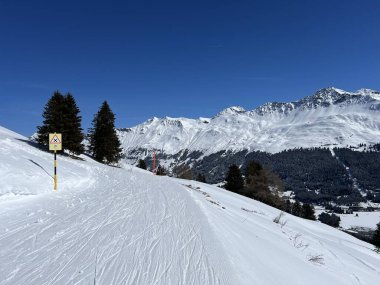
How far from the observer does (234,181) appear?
61.8 metres

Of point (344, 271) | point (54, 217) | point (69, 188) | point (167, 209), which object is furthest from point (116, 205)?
point (344, 271)

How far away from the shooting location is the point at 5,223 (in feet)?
30.5

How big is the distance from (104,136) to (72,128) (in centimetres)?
1358

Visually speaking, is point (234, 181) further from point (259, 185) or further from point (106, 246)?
point (106, 246)

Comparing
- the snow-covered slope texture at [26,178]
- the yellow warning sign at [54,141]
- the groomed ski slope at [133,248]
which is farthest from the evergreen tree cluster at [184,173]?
the groomed ski slope at [133,248]

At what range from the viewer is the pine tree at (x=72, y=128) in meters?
33.4

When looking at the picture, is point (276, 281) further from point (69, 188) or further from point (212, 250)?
point (69, 188)

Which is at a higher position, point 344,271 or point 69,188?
point 69,188

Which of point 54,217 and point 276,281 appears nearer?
point 276,281

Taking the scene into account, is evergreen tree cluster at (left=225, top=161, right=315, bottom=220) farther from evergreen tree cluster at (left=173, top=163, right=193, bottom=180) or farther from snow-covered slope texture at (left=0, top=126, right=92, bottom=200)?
snow-covered slope texture at (left=0, top=126, right=92, bottom=200)

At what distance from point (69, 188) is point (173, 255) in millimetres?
11539

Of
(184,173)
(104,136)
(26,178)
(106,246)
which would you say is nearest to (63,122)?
(104,136)

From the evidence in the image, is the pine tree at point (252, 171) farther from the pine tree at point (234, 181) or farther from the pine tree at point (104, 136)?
the pine tree at point (104, 136)

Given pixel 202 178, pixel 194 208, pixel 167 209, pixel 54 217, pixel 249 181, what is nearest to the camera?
pixel 54 217
